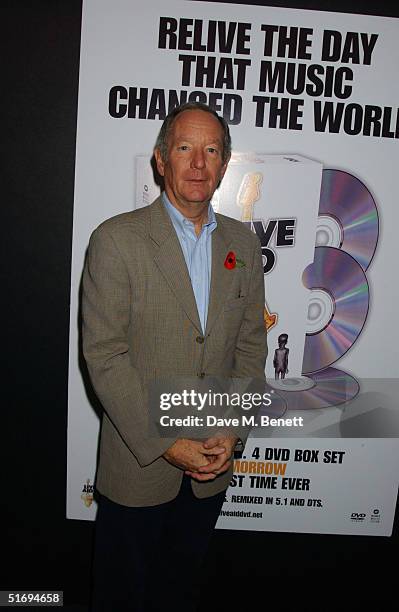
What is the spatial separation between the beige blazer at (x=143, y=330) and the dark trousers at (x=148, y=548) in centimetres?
7

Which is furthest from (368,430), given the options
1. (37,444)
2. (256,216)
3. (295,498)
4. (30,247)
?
(30,247)

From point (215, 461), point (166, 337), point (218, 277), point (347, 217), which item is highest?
point (347, 217)

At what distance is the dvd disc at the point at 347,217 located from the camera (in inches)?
76.2

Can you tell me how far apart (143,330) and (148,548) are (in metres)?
0.70

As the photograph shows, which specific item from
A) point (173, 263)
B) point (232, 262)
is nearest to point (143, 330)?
point (173, 263)

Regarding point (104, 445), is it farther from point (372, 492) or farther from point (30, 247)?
point (372, 492)

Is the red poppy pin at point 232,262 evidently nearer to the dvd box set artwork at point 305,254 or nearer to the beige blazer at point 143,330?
A: the beige blazer at point 143,330

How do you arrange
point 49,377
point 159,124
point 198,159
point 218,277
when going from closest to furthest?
point 198,159 < point 218,277 < point 159,124 < point 49,377

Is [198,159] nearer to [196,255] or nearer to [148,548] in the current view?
[196,255]

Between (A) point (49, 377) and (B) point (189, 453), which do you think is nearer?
(B) point (189, 453)

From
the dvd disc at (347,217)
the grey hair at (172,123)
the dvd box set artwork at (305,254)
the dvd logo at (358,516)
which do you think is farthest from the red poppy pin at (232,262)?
the dvd logo at (358,516)

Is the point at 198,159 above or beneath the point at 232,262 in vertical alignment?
above

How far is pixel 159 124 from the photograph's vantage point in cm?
187

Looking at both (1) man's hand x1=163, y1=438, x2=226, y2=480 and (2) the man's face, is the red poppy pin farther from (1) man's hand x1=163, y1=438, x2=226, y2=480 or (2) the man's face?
(1) man's hand x1=163, y1=438, x2=226, y2=480
